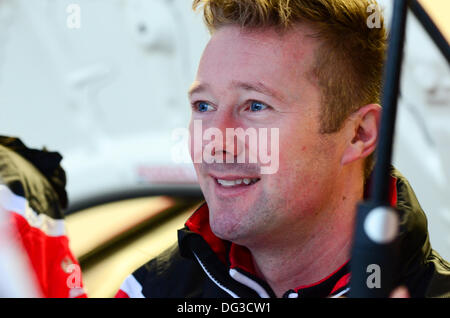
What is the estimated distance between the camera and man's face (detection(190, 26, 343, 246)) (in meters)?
1.09

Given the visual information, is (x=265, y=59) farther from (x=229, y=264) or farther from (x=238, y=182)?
(x=229, y=264)

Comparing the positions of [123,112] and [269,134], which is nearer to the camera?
[269,134]

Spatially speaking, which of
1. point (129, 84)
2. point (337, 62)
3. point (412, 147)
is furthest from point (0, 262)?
point (129, 84)

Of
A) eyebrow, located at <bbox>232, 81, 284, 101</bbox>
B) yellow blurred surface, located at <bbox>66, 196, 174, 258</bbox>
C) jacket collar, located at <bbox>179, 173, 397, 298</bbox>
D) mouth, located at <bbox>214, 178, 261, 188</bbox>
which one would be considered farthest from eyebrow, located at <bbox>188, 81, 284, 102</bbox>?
yellow blurred surface, located at <bbox>66, 196, 174, 258</bbox>

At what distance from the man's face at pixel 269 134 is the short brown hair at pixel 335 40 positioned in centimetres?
2

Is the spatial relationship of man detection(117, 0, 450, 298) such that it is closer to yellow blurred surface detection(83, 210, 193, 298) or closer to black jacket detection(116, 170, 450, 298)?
black jacket detection(116, 170, 450, 298)

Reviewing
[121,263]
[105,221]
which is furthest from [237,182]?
[105,221]

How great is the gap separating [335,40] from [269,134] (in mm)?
226

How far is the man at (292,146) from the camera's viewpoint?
1098mm

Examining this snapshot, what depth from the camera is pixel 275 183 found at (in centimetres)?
109

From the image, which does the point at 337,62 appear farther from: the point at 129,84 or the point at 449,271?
the point at 129,84

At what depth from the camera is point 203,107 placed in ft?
3.92

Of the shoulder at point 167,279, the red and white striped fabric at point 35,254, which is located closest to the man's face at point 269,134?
the shoulder at point 167,279

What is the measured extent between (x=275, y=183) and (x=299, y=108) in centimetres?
15
